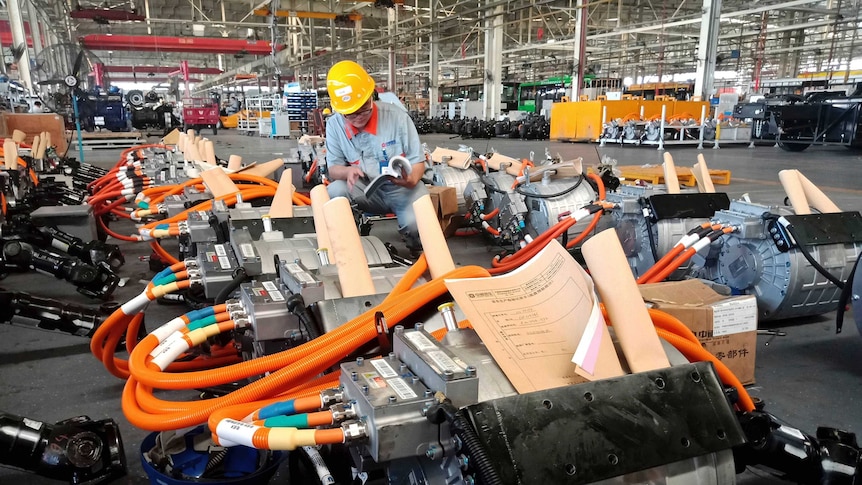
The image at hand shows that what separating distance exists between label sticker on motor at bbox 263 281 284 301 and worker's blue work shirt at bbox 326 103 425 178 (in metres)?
2.55

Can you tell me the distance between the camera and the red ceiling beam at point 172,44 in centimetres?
2205

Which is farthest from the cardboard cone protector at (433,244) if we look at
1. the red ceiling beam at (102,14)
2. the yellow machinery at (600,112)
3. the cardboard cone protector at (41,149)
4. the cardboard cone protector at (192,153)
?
the red ceiling beam at (102,14)

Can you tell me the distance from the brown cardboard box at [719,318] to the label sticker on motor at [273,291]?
1308 millimetres

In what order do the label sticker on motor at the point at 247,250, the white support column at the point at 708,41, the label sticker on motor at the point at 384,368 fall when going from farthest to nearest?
the white support column at the point at 708,41 → the label sticker on motor at the point at 247,250 → the label sticker on motor at the point at 384,368

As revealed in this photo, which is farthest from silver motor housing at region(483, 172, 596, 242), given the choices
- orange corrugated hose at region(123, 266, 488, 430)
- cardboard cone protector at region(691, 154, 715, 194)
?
orange corrugated hose at region(123, 266, 488, 430)

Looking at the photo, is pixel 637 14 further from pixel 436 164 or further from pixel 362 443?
pixel 362 443

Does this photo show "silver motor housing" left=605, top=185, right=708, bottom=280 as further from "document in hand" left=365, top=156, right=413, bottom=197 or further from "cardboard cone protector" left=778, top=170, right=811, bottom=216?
"document in hand" left=365, top=156, right=413, bottom=197

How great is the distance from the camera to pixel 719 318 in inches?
76.2

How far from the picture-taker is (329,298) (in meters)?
1.50

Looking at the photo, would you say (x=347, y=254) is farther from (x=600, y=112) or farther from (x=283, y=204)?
(x=600, y=112)

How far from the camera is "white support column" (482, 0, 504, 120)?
18031mm

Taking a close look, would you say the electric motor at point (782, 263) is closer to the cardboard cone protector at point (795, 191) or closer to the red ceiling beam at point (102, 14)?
the cardboard cone protector at point (795, 191)

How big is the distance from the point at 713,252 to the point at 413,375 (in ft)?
8.32

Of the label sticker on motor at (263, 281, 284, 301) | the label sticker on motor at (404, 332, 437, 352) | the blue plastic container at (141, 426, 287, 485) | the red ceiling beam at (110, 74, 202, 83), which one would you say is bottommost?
the blue plastic container at (141, 426, 287, 485)
